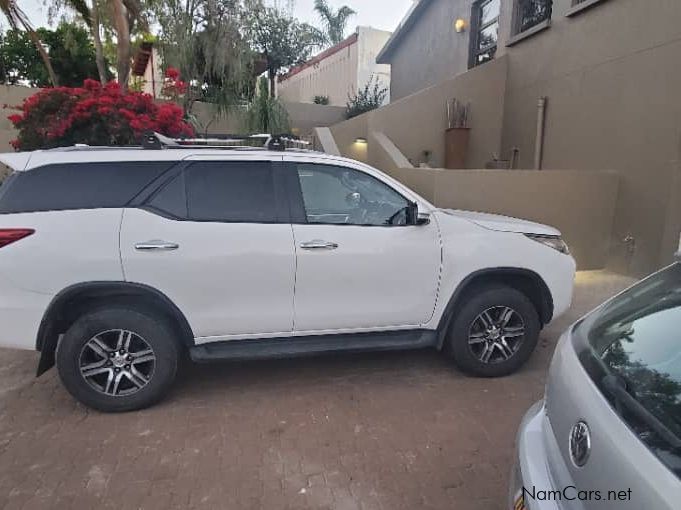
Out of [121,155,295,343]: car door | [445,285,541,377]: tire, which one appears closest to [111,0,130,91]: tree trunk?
[121,155,295,343]: car door

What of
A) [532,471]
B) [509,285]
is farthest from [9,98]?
[532,471]

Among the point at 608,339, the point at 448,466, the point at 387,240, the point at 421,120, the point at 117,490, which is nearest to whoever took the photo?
the point at 608,339

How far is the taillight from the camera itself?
309 centimetres

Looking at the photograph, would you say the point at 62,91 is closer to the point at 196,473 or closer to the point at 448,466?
the point at 196,473

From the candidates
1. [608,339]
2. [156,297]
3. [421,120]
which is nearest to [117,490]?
[156,297]

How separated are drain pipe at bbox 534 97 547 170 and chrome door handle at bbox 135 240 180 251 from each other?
7.77 m

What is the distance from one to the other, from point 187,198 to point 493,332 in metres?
2.61

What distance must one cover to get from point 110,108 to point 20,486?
5.10 meters

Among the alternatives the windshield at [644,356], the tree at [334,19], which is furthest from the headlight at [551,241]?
the tree at [334,19]

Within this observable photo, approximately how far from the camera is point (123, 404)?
3375 mm

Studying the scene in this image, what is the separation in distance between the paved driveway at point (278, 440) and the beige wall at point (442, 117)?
6.18 meters

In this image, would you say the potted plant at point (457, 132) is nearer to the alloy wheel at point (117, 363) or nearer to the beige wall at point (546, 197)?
the beige wall at point (546, 197)

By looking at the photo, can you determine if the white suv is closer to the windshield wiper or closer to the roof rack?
the roof rack

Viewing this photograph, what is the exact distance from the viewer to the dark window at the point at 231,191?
11.3ft
